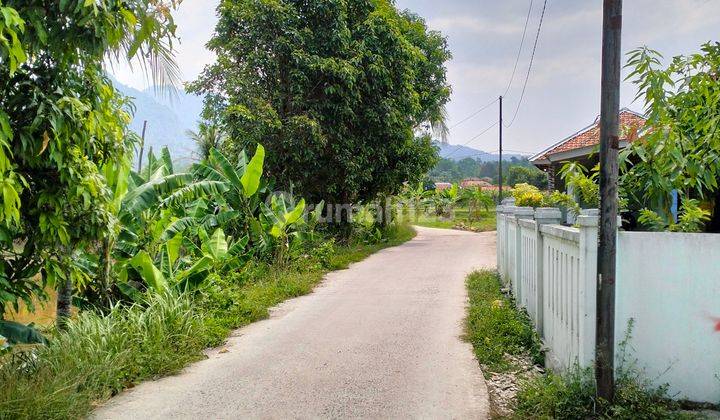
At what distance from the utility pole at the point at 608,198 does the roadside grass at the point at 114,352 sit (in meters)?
3.85

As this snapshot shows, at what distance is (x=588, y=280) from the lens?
3.88m

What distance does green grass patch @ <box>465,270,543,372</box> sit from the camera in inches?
221

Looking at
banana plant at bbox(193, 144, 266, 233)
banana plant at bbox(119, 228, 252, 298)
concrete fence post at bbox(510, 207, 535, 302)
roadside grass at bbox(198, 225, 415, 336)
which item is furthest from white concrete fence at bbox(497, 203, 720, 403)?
banana plant at bbox(193, 144, 266, 233)

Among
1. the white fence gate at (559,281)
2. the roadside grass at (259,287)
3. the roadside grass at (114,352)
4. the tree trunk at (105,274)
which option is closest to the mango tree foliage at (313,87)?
the roadside grass at (259,287)

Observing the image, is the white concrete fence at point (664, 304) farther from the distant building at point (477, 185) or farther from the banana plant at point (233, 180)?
the distant building at point (477, 185)

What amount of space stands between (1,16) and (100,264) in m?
4.48

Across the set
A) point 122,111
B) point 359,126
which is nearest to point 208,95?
point 359,126

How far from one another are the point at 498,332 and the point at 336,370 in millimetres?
2120

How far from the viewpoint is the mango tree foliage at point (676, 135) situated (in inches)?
178

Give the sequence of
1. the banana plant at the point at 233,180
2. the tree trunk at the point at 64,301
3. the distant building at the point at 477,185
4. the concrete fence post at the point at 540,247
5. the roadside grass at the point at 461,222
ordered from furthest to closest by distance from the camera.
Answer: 1. the distant building at the point at 477,185
2. the roadside grass at the point at 461,222
3. the banana plant at the point at 233,180
4. the tree trunk at the point at 64,301
5. the concrete fence post at the point at 540,247

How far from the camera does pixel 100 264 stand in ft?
23.0

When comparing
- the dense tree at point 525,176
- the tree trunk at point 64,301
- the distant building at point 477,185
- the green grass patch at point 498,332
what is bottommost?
the green grass patch at point 498,332

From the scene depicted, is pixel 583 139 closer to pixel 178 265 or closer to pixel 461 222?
pixel 178 265

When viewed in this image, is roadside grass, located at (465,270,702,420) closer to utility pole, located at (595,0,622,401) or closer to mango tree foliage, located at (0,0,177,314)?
utility pole, located at (595,0,622,401)
